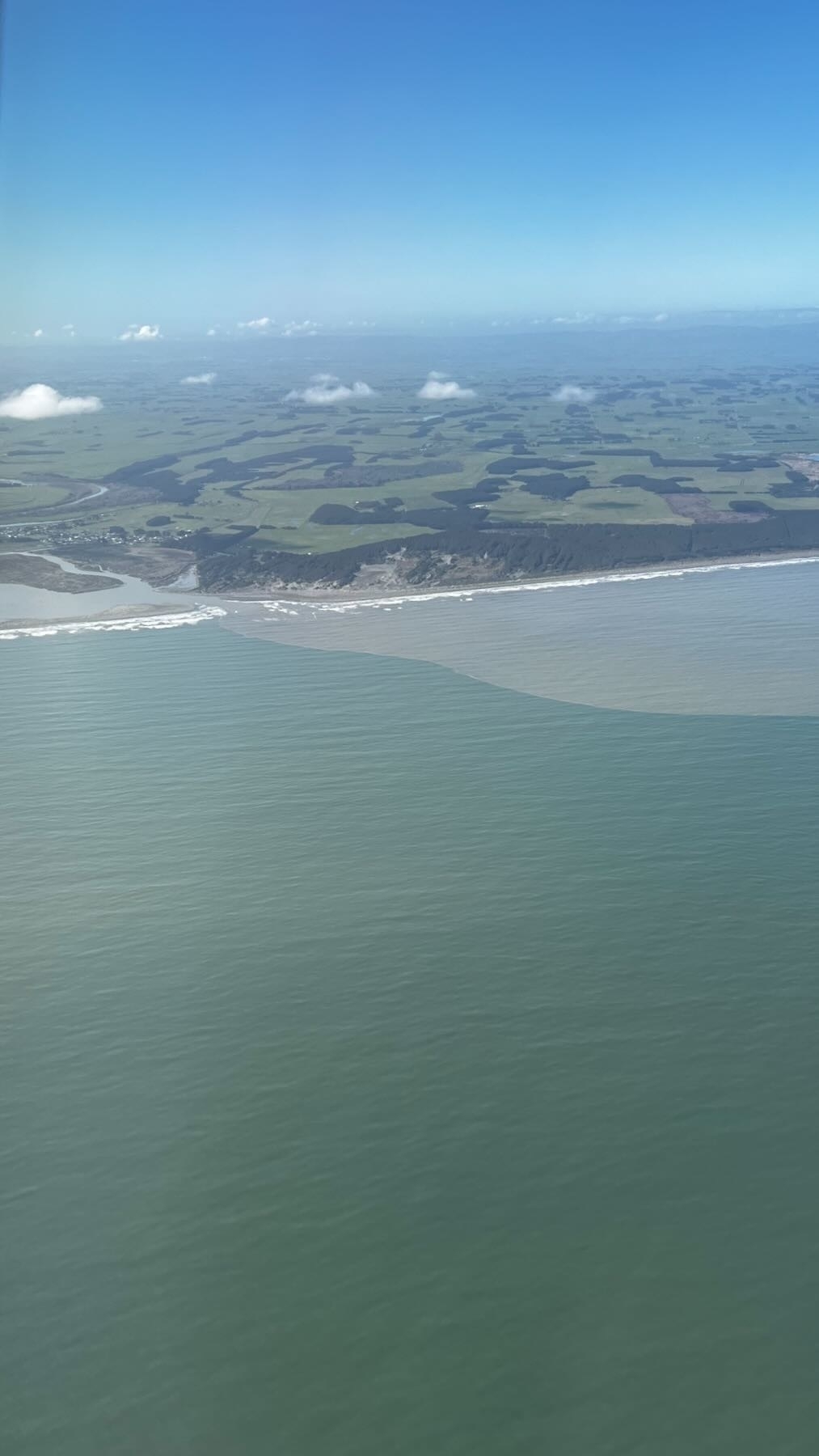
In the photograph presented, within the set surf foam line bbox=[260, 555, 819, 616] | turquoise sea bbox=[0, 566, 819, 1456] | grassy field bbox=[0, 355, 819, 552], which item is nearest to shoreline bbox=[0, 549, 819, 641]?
surf foam line bbox=[260, 555, 819, 616]

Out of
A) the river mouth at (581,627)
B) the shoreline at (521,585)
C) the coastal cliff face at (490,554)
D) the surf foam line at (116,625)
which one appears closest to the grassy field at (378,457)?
the coastal cliff face at (490,554)

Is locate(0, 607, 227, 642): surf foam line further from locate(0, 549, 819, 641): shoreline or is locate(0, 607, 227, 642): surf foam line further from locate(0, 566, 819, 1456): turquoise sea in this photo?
locate(0, 566, 819, 1456): turquoise sea

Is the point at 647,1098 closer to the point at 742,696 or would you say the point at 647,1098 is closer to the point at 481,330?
the point at 742,696

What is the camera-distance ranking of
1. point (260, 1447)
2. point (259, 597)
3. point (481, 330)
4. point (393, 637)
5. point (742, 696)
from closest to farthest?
Answer: point (260, 1447)
point (742, 696)
point (393, 637)
point (259, 597)
point (481, 330)

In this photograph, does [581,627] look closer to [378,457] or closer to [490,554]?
[490,554]

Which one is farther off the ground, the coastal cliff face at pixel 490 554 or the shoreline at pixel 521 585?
the coastal cliff face at pixel 490 554

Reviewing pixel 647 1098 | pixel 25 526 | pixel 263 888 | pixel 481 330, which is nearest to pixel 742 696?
pixel 263 888

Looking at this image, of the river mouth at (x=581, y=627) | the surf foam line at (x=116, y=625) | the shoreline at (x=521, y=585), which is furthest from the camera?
the shoreline at (x=521, y=585)

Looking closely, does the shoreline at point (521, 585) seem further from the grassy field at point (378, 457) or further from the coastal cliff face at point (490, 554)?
the grassy field at point (378, 457)

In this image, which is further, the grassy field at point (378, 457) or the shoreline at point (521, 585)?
the grassy field at point (378, 457)
